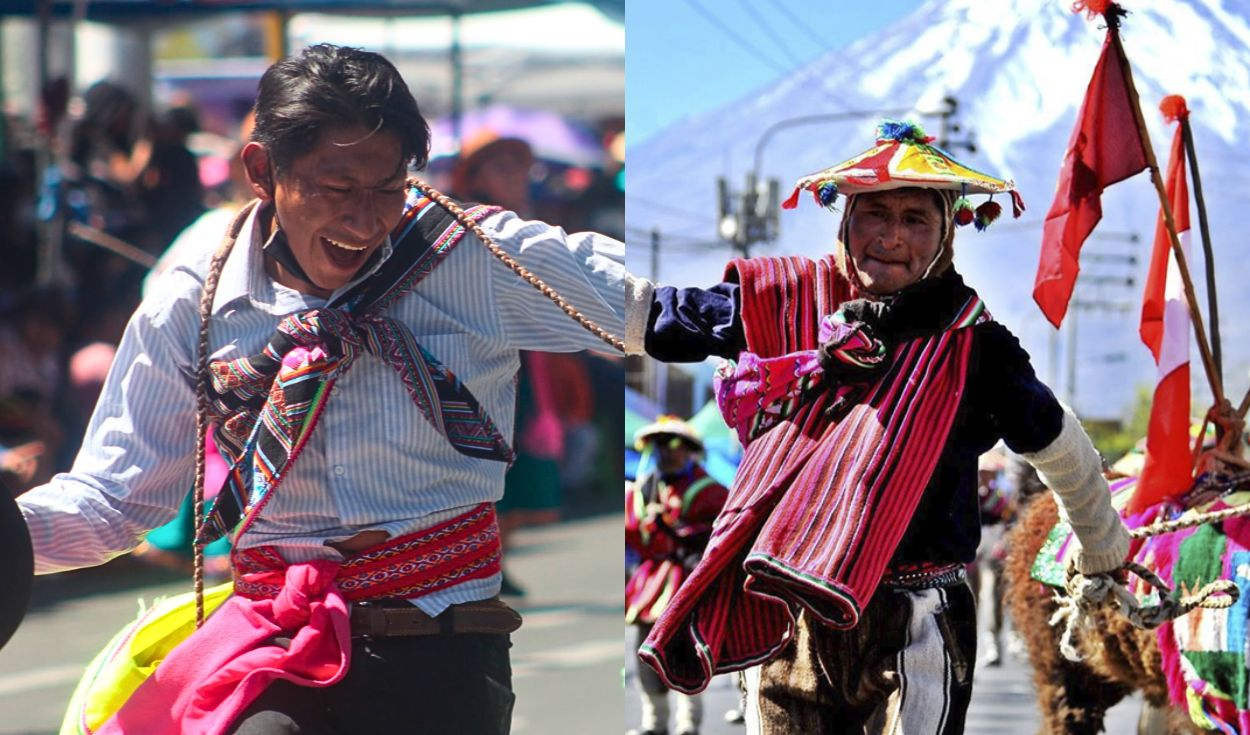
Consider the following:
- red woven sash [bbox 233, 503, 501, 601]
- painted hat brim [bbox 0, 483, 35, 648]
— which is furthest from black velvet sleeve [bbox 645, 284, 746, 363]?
painted hat brim [bbox 0, 483, 35, 648]

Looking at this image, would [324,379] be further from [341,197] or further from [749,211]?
[749,211]

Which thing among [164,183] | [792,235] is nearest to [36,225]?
[164,183]

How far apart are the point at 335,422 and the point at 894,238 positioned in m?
1.18

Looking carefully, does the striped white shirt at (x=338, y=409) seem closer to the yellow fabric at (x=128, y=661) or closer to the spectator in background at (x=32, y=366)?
the yellow fabric at (x=128, y=661)

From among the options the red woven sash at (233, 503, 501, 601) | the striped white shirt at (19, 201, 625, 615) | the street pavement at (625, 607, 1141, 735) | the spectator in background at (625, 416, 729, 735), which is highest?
the striped white shirt at (19, 201, 625, 615)

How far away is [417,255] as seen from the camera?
11.2 ft

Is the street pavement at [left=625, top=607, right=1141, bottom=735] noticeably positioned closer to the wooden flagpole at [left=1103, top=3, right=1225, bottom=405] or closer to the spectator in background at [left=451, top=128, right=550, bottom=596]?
the spectator in background at [left=451, top=128, right=550, bottom=596]

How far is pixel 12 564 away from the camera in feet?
10.3

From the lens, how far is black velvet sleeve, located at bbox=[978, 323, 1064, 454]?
12.2 feet

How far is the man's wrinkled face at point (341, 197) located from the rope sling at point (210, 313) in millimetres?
134

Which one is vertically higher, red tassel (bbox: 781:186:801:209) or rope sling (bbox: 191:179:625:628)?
red tassel (bbox: 781:186:801:209)

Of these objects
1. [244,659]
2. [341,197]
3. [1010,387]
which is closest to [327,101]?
[341,197]

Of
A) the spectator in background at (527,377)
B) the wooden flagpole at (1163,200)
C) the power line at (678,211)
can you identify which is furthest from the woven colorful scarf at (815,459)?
the power line at (678,211)

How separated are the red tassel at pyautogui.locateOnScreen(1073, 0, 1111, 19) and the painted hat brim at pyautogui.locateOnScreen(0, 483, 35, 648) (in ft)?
9.73
